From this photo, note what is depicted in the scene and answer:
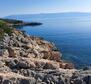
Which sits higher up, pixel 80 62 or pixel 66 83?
pixel 66 83

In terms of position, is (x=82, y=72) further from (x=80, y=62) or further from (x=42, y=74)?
(x=80, y=62)

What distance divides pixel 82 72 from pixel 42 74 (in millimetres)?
3438

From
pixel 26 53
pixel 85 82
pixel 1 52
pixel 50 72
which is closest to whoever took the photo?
pixel 85 82

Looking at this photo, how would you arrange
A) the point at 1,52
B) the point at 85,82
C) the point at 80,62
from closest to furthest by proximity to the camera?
the point at 85,82 < the point at 1,52 < the point at 80,62

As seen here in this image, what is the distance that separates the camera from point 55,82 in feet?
80.4

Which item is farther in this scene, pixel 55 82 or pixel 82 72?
pixel 82 72

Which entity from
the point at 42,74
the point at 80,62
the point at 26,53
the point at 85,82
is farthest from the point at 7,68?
the point at 80,62

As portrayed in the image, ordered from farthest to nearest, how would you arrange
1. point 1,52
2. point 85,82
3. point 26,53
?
1. point 26,53
2. point 1,52
3. point 85,82

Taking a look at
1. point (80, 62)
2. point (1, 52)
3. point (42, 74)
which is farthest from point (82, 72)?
point (80, 62)

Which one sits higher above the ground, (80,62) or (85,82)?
(85,82)

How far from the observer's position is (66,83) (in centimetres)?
2456

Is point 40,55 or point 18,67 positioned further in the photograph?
point 40,55

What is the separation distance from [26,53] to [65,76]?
1474 centimetres

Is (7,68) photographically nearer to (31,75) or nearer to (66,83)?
(31,75)
